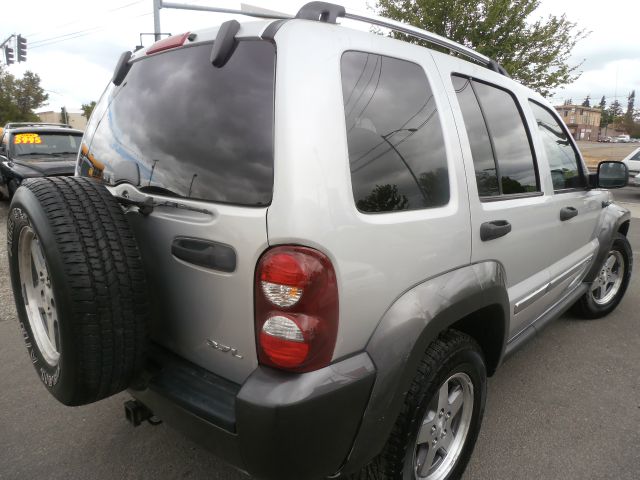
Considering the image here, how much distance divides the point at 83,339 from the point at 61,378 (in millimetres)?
245

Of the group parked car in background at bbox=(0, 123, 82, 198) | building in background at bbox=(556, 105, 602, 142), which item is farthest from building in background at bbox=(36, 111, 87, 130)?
building in background at bbox=(556, 105, 602, 142)

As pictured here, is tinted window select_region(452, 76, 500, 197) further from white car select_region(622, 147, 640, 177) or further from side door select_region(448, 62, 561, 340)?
white car select_region(622, 147, 640, 177)

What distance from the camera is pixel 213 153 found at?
5.14 feet

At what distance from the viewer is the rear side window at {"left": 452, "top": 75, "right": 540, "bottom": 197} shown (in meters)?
2.00

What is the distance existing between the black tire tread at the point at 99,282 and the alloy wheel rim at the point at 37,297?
29cm

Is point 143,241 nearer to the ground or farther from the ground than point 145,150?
nearer to the ground

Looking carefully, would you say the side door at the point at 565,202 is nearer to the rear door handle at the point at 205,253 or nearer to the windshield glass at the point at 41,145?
the rear door handle at the point at 205,253

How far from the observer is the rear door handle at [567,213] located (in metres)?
2.66

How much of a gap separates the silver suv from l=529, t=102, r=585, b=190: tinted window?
0.83 metres

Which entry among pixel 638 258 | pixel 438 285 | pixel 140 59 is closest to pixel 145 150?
pixel 140 59

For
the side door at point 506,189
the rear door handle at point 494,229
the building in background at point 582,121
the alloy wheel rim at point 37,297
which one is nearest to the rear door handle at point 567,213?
the side door at point 506,189

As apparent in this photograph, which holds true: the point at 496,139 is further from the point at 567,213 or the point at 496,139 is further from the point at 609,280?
the point at 609,280

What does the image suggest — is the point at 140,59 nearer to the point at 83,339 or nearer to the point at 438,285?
the point at 83,339

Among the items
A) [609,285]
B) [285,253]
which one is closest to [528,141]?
[285,253]
